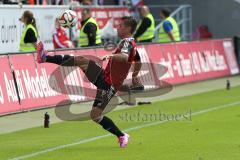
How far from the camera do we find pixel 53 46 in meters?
27.1

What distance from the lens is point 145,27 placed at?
2714 cm

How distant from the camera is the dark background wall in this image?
36281 mm

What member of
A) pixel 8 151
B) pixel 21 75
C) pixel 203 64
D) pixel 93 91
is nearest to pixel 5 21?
pixel 93 91

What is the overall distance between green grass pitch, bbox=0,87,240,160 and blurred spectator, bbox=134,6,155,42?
21.7ft

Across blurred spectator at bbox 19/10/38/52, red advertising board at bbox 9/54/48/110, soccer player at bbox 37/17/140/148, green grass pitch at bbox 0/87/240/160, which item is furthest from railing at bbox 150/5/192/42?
soccer player at bbox 37/17/140/148

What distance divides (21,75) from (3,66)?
64 centimetres

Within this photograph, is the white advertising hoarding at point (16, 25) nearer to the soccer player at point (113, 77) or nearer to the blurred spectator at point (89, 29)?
the blurred spectator at point (89, 29)

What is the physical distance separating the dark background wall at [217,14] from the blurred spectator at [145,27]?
9.35 metres

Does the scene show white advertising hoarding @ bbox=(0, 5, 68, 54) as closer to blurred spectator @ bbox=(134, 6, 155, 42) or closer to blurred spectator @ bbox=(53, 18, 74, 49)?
blurred spectator @ bbox=(53, 18, 74, 49)

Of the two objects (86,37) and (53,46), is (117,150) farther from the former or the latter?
(53,46)

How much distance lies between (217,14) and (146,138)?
22.1 metres

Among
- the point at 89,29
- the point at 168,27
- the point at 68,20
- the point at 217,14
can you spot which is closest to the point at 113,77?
the point at 68,20

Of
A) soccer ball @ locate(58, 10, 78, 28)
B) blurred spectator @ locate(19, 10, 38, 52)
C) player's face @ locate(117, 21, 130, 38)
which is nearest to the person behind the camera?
player's face @ locate(117, 21, 130, 38)

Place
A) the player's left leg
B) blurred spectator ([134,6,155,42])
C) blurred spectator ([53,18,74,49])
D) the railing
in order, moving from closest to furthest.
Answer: the player's left leg
blurred spectator ([53,18,74,49])
blurred spectator ([134,6,155,42])
the railing
